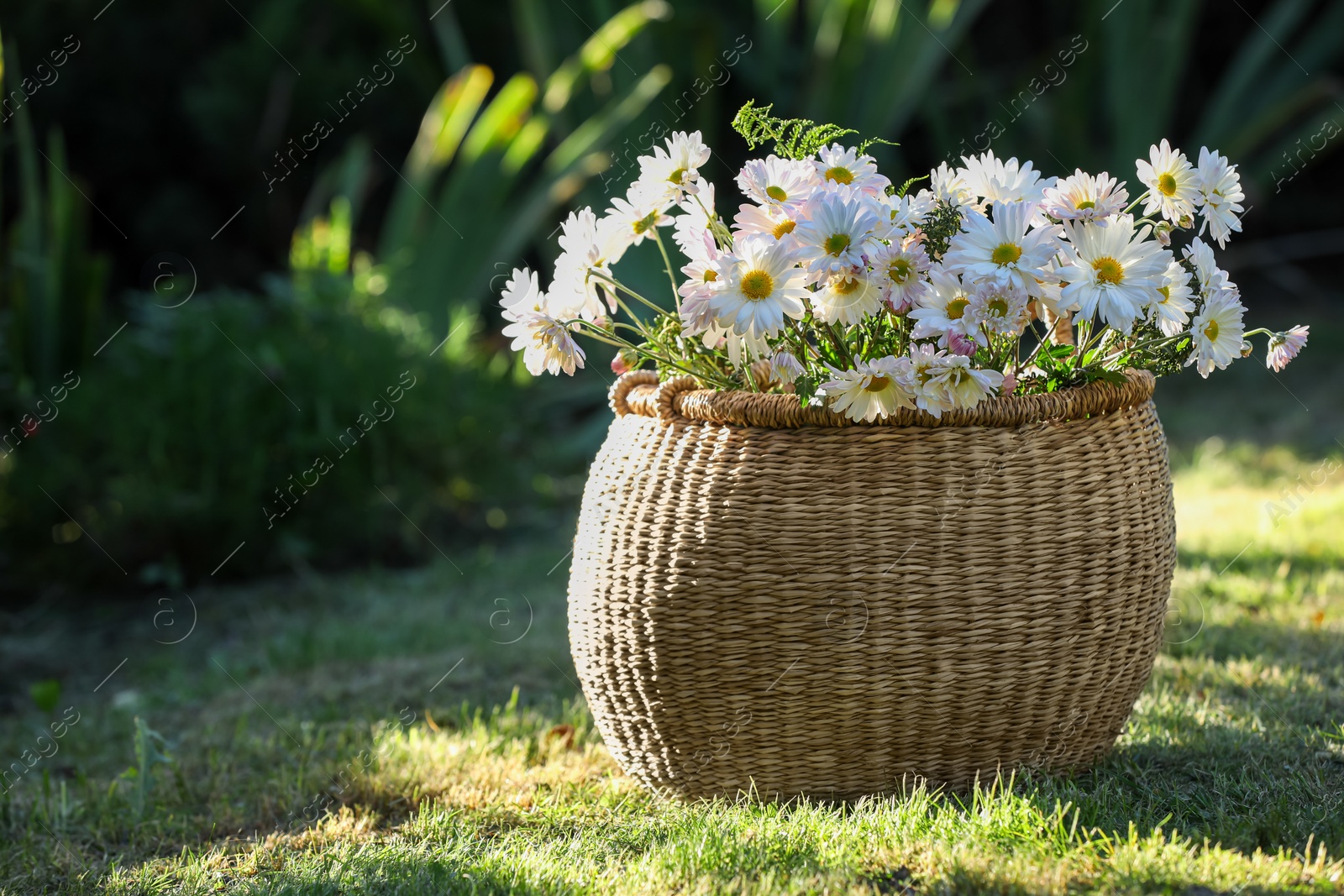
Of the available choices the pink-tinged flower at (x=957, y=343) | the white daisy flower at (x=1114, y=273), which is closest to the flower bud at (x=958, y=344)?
the pink-tinged flower at (x=957, y=343)

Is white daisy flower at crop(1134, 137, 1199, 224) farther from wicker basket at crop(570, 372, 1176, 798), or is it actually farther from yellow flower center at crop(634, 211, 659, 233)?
yellow flower center at crop(634, 211, 659, 233)

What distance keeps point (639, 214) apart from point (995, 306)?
492 mm

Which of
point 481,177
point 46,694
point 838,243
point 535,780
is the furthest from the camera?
point 481,177

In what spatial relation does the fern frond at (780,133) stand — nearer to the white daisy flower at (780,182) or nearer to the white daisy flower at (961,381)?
the white daisy flower at (780,182)

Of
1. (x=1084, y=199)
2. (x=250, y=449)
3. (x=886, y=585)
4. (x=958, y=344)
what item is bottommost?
(x=250, y=449)

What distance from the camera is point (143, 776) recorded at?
1.96m

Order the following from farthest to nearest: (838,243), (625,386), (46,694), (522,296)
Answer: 1. (46,694)
2. (625,386)
3. (522,296)
4. (838,243)

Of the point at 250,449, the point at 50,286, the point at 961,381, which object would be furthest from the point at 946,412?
the point at 50,286

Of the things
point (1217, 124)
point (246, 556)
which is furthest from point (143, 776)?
point (1217, 124)

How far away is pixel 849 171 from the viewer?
5.12 ft

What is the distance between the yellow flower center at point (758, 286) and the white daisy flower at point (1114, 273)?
36 centimetres

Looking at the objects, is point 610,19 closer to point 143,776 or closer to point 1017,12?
point 1017,12

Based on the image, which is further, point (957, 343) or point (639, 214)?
point (639, 214)

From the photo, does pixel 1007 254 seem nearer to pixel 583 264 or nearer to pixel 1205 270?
pixel 1205 270
